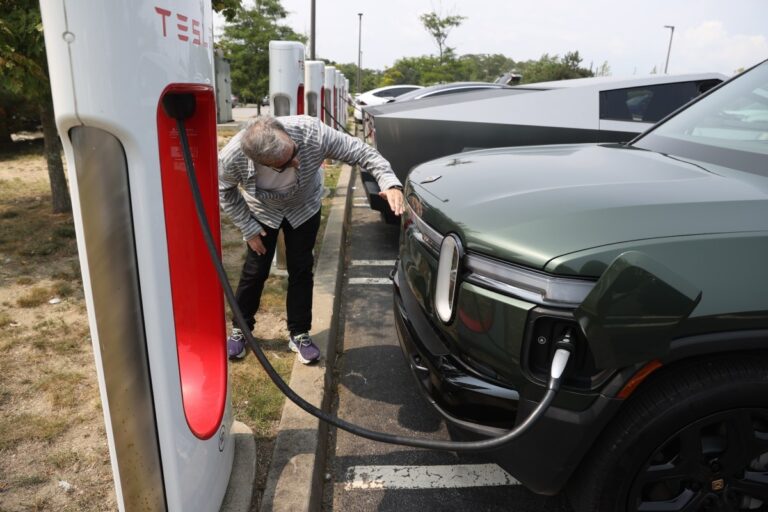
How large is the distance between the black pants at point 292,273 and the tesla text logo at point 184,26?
149 centimetres

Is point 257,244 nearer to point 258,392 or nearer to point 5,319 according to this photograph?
point 258,392

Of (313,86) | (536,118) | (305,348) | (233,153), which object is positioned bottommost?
(305,348)

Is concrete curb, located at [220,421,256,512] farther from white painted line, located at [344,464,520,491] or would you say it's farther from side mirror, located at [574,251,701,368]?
side mirror, located at [574,251,701,368]

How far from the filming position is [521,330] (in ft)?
5.49

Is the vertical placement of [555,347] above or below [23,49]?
below

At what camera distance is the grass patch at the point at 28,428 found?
7.92 ft

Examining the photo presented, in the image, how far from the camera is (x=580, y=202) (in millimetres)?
1852

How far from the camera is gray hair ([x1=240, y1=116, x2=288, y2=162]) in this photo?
7.90ft

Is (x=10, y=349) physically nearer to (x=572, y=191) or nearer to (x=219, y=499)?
(x=219, y=499)

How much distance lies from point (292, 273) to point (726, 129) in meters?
2.37

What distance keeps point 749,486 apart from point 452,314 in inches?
43.5

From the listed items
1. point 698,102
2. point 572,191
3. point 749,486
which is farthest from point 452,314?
point 698,102

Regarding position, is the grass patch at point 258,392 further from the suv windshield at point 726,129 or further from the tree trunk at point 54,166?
the tree trunk at point 54,166

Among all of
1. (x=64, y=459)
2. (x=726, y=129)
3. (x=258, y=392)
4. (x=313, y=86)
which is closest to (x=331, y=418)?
(x=258, y=392)
